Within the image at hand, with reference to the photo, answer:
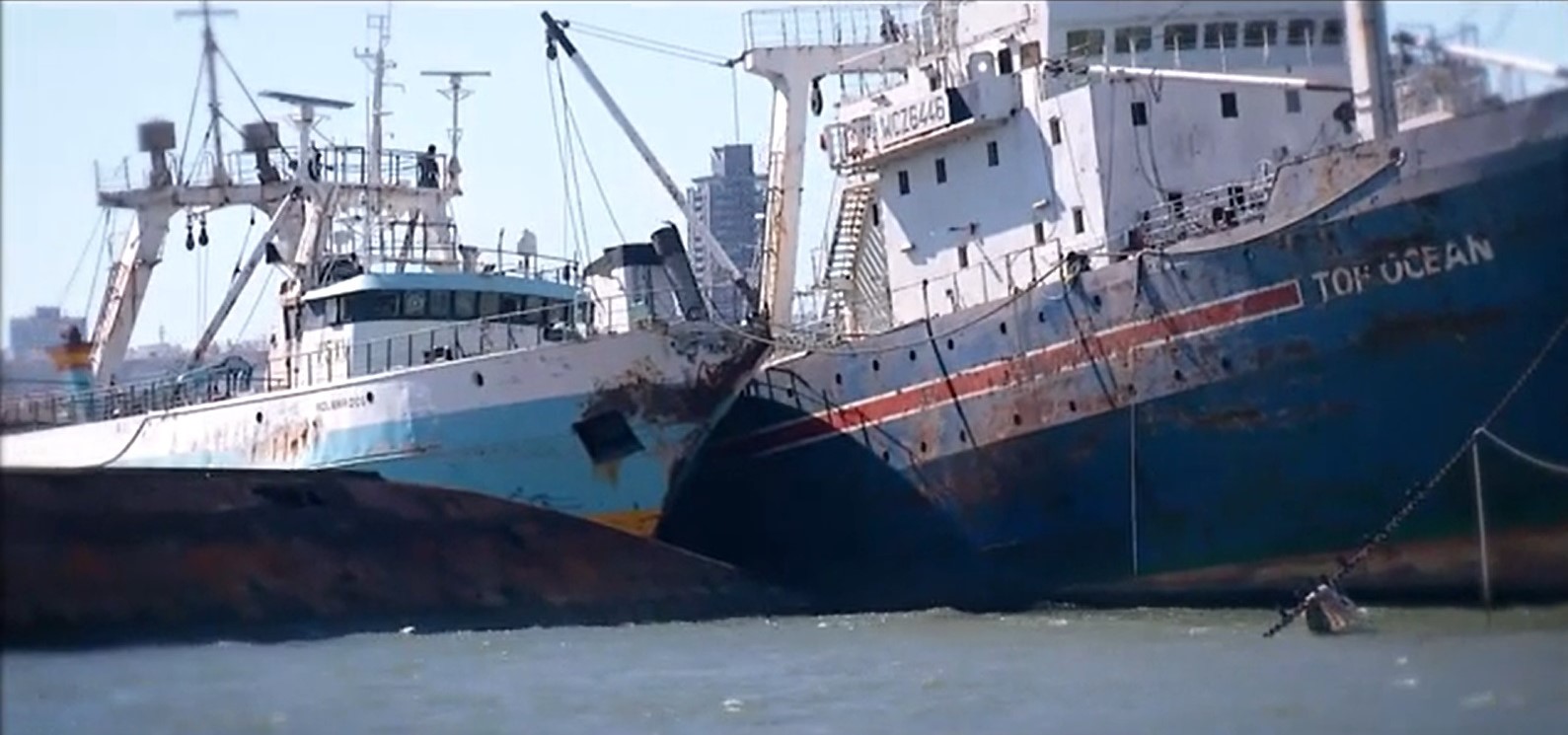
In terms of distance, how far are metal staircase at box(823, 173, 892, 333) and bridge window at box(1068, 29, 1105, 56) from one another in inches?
130

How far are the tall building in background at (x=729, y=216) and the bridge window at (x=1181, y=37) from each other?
6.06m

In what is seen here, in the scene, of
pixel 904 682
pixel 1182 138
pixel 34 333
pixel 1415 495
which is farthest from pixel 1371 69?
pixel 34 333

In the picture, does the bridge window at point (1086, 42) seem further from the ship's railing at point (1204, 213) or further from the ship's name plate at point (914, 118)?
the ship's railing at point (1204, 213)

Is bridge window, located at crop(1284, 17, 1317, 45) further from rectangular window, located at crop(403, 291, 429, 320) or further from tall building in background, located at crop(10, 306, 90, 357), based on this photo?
tall building in background, located at crop(10, 306, 90, 357)

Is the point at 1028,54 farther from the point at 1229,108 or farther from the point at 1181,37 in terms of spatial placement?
the point at 1229,108

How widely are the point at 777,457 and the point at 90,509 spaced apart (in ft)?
44.0

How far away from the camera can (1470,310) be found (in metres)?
17.1

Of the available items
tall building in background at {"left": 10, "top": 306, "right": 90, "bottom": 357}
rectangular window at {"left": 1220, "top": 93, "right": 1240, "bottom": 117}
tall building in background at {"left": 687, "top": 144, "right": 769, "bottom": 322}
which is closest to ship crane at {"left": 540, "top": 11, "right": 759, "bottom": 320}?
tall building in background at {"left": 687, "top": 144, "right": 769, "bottom": 322}

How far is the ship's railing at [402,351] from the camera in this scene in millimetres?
23562

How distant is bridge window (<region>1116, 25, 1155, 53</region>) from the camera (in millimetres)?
23594

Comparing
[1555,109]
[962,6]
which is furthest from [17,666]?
[962,6]

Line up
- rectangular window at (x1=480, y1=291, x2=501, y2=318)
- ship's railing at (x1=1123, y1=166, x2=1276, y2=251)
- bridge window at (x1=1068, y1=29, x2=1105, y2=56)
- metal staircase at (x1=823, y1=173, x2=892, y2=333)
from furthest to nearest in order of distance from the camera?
1. metal staircase at (x1=823, y1=173, x2=892, y2=333)
2. rectangular window at (x1=480, y1=291, x2=501, y2=318)
3. bridge window at (x1=1068, y1=29, x2=1105, y2=56)
4. ship's railing at (x1=1123, y1=166, x2=1276, y2=251)

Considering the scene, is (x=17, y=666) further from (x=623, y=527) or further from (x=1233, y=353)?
(x=623, y=527)

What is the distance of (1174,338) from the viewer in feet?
61.3
